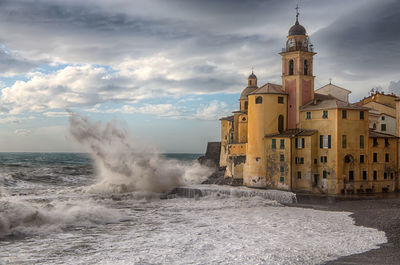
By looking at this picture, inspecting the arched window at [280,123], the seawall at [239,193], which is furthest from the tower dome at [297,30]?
the seawall at [239,193]

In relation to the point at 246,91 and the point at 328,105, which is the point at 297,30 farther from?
the point at 246,91

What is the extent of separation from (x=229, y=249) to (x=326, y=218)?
9390 millimetres

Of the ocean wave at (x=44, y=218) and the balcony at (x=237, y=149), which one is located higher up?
the balcony at (x=237, y=149)

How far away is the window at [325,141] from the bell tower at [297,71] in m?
2.92

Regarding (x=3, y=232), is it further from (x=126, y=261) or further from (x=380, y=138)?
(x=380, y=138)

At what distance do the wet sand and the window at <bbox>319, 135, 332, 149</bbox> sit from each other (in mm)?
4527

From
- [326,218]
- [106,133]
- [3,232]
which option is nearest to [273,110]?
[326,218]

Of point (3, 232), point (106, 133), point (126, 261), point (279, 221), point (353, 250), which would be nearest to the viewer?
point (126, 261)

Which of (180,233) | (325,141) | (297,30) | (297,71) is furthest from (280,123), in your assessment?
(180,233)

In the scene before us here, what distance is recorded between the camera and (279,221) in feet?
70.9

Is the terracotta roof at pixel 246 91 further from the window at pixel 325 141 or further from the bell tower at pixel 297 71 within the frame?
the window at pixel 325 141

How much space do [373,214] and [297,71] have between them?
647 inches

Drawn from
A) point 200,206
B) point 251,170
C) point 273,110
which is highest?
point 273,110

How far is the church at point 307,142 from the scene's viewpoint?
106ft
